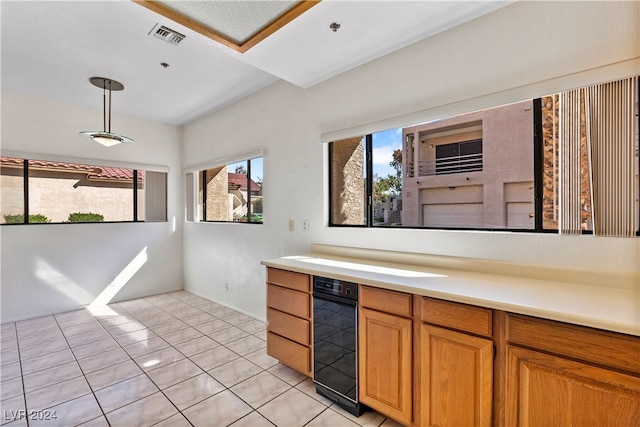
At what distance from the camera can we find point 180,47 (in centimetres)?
266

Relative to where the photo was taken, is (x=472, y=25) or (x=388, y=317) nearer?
(x=388, y=317)

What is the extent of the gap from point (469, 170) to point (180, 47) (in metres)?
2.92

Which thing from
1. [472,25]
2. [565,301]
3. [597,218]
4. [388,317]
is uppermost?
[472,25]

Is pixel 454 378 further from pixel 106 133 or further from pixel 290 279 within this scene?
pixel 106 133

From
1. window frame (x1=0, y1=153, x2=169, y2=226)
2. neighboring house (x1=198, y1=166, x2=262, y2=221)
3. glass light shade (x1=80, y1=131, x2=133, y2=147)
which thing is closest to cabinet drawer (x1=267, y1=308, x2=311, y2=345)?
neighboring house (x1=198, y1=166, x2=262, y2=221)

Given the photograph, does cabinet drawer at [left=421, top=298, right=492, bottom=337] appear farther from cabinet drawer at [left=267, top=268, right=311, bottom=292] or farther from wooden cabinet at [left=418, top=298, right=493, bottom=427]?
cabinet drawer at [left=267, top=268, right=311, bottom=292]

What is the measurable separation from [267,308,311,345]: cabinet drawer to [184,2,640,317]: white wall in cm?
82

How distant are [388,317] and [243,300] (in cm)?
263

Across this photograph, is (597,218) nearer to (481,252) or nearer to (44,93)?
(481,252)

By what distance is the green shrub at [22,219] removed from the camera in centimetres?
367

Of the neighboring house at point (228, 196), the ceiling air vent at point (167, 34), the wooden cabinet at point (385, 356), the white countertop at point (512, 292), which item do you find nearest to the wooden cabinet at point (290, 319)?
the white countertop at point (512, 292)

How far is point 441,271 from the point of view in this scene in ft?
6.66

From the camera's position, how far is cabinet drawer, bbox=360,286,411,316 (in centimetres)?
171

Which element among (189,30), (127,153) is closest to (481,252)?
(189,30)
